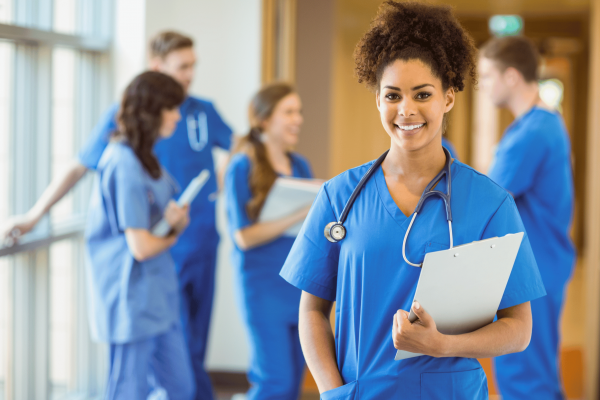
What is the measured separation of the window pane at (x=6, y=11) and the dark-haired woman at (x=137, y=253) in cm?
46

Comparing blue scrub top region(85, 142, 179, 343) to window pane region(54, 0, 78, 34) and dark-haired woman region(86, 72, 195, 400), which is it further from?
window pane region(54, 0, 78, 34)

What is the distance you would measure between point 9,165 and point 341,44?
2390 millimetres

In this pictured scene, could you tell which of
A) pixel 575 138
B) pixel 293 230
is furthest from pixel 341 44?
pixel 575 138

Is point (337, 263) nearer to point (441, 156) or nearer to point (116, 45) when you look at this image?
point (441, 156)

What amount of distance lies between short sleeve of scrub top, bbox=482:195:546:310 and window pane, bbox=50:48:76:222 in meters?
1.88

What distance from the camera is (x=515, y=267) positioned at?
1.05 metres

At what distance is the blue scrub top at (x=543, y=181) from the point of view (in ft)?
7.32

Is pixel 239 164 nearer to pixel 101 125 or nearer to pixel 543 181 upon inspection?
pixel 101 125

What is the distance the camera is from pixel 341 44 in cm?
393

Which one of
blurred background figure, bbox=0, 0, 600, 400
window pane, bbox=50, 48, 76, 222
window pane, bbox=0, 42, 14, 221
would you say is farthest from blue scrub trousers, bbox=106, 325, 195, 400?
window pane, bbox=50, 48, 76, 222

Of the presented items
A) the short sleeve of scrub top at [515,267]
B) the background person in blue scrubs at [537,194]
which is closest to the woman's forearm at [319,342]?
the short sleeve of scrub top at [515,267]

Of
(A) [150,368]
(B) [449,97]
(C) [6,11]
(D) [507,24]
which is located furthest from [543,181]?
(D) [507,24]

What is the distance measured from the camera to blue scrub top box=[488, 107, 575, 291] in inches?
87.8

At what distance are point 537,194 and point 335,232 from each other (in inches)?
57.0
